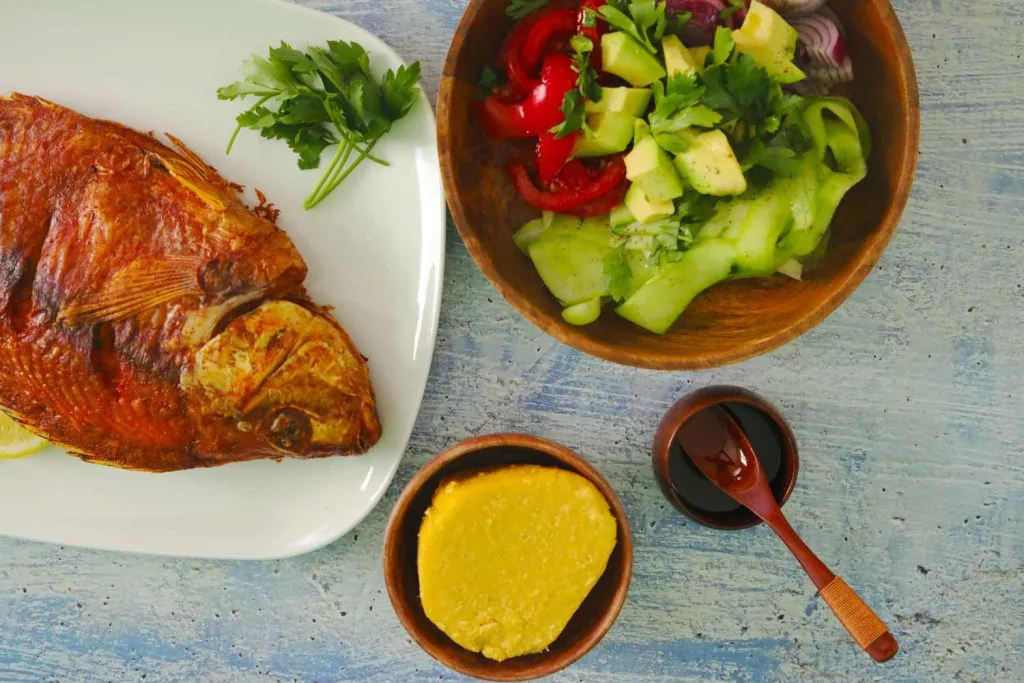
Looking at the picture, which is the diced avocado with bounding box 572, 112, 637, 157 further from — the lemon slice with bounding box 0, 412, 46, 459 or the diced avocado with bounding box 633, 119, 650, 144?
the lemon slice with bounding box 0, 412, 46, 459

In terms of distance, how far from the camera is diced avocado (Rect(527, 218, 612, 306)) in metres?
1.76

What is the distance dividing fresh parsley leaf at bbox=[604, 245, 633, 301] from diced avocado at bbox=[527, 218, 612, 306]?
2 centimetres

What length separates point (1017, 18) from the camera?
79.4 inches

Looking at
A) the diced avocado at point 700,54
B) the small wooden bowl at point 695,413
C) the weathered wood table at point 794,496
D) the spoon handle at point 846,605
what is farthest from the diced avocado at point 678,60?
the spoon handle at point 846,605

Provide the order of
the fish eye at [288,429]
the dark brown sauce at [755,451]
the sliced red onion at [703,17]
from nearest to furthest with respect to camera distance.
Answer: the sliced red onion at [703,17]
the fish eye at [288,429]
the dark brown sauce at [755,451]

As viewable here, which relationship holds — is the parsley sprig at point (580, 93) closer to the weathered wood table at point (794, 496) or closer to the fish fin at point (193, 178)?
the weathered wood table at point (794, 496)

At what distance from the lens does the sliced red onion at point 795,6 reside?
1.65 meters

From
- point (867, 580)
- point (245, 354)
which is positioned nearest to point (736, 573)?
point (867, 580)

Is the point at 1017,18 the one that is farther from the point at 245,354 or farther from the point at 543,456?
the point at 245,354

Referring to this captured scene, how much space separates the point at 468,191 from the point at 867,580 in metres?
1.48

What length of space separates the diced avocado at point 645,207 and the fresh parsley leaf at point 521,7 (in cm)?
45

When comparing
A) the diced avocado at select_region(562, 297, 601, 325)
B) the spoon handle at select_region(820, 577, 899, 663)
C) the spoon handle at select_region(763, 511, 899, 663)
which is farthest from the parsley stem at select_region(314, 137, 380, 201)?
the spoon handle at select_region(820, 577, 899, 663)

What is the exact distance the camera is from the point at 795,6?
5.44 ft

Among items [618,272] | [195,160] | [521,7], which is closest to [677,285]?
[618,272]
